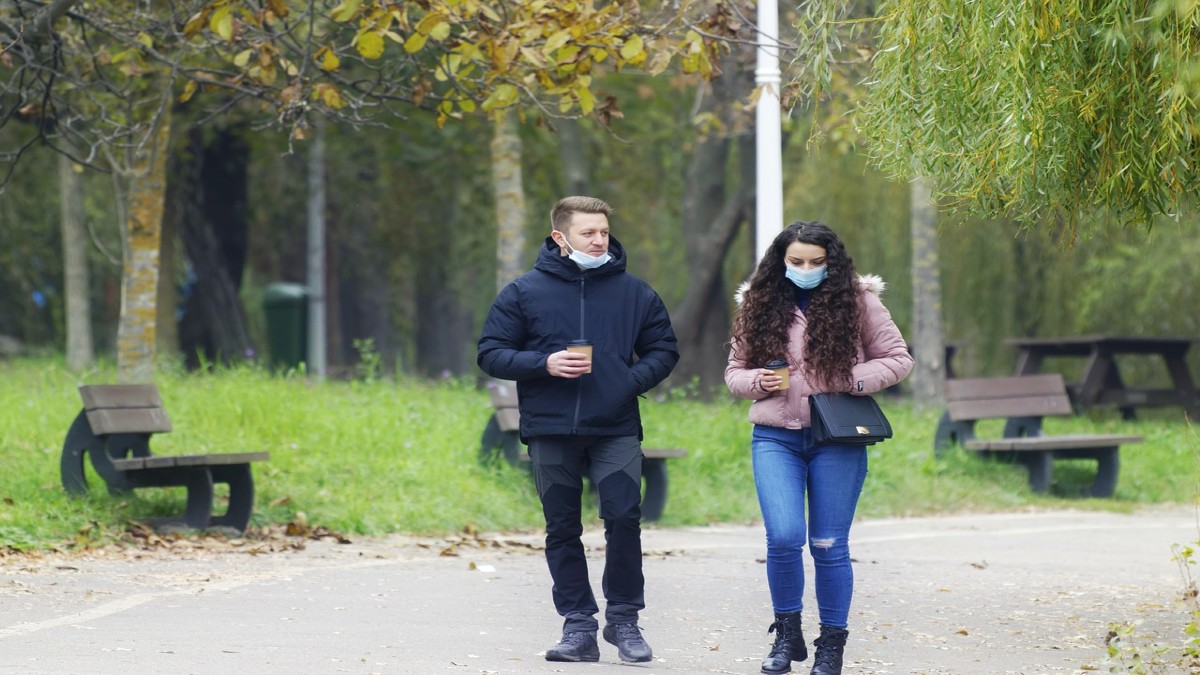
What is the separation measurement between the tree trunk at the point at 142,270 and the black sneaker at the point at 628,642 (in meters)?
8.78

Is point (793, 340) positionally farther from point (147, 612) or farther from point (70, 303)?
point (70, 303)

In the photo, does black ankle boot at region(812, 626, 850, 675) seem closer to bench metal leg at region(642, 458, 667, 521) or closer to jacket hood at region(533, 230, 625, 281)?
jacket hood at region(533, 230, 625, 281)

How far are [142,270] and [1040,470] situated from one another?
7494 millimetres

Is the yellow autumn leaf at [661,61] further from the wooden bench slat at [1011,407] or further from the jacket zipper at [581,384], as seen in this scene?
the wooden bench slat at [1011,407]

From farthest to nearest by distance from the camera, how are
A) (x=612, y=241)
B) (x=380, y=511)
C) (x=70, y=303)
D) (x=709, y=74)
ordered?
(x=70, y=303)
(x=380, y=511)
(x=709, y=74)
(x=612, y=241)

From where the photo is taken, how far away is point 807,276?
249 inches

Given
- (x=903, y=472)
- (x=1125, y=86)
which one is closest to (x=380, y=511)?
(x=903, y=472)

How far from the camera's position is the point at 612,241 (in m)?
6.77

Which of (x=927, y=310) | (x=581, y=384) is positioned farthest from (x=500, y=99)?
(x=927, y=310)

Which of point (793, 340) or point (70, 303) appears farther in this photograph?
point (70, 303)

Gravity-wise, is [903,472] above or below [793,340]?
below

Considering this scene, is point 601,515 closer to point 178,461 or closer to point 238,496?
point 178,461

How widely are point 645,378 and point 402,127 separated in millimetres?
19364

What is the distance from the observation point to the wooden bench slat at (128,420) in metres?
10.1
